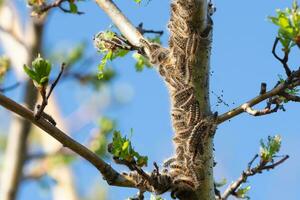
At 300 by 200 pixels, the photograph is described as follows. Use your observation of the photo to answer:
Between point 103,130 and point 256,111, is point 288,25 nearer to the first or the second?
point 256,111

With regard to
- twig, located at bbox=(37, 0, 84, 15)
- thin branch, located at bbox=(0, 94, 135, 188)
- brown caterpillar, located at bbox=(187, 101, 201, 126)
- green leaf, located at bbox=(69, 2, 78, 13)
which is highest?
twig, located at bbox=(37, 0, 84, 15)

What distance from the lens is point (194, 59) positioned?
66.1 inches

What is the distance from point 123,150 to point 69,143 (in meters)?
0.17

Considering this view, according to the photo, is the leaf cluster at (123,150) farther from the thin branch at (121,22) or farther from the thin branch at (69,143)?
the thin branch at (121,22)

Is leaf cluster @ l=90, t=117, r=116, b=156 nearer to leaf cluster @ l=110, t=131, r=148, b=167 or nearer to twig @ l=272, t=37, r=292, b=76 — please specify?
leaf cluster @ l=110, t=131, r=148, b=167

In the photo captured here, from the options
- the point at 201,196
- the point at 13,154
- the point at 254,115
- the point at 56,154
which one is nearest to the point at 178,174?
the point at 201,196

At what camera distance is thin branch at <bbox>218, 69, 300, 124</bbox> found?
154 centimetres

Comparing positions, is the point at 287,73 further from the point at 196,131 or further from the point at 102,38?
the point at 102,38

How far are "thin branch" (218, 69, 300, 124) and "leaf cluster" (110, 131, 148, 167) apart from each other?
22 cm

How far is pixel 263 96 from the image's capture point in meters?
1.60

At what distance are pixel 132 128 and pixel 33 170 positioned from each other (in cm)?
312

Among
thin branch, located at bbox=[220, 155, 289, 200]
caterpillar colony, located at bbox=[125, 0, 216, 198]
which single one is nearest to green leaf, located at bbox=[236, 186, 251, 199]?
thin branch, located at bbox=[220, 155, 289, 200]

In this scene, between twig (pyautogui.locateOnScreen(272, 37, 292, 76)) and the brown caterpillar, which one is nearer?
twig (pyautogui.locateOnScreen(272, 37, 292, 76))

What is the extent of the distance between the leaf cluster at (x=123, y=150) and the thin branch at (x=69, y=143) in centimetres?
4
